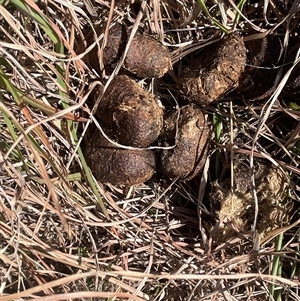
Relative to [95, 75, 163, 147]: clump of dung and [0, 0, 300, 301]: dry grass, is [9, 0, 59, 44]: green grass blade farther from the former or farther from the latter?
[95, 75, 163, 147]: clump of dung

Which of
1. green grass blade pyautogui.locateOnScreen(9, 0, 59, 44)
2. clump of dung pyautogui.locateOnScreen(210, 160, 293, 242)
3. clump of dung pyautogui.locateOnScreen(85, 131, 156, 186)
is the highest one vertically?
green grass blade pyautogui.locateOnScreen(9, 0, 59, 44)

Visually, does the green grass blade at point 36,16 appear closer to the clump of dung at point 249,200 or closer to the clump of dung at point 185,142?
the clump of dung at point 185,142

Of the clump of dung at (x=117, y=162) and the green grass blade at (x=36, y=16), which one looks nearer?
the green grass blade at (x=36, y=16)

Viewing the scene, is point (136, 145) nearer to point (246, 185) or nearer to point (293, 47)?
point (246, 185)

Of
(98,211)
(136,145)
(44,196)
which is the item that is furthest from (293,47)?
(44,196)

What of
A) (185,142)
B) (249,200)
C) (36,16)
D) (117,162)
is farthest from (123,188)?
(36,16)

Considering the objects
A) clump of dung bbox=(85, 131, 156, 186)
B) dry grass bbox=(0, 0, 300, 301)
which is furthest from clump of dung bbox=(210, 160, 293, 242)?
clump of dung bbox=(85, 131, 156, 186)

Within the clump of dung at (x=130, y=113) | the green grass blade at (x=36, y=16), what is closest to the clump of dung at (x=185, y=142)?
the clump of dung at (x=130, y=113)

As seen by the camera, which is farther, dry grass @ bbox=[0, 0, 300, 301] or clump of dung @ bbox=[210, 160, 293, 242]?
clump of dung @ bbox=[210, 160, 293, 242]
